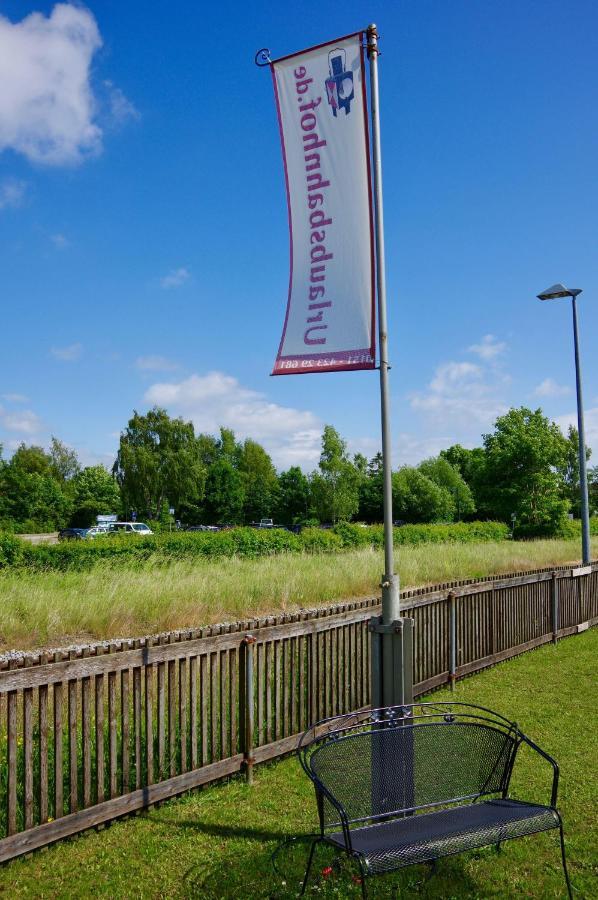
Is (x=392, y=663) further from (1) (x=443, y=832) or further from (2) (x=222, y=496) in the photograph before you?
(2) (x=222, y=496)

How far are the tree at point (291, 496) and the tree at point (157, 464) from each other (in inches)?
417

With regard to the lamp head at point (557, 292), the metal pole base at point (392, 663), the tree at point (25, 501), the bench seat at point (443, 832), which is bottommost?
the bench seat at point (443, 832)

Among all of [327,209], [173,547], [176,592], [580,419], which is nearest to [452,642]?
[176,592]

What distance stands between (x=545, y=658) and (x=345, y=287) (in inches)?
304

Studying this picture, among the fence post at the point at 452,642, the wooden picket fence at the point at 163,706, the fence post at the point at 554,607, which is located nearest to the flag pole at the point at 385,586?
the wooden picket fence at the point at 163,706

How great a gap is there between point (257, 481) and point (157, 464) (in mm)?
21755

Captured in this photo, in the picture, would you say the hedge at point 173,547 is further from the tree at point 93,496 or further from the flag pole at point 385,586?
the tree at point 93,496

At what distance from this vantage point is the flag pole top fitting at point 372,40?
17.4ft

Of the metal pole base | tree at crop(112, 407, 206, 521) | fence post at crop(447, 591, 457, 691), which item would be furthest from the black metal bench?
tree at crop(112, 407, 206, 521)

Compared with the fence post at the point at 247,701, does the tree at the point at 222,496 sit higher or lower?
higher

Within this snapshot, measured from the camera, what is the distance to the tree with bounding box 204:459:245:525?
7550 cm

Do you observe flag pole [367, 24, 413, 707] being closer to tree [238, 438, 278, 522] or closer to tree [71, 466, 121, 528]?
tree [71, 466, 121, 528]

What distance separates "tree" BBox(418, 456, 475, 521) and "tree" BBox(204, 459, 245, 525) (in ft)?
64.4

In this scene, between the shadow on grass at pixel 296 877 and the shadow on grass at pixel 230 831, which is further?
the shadow on grass at pixel 230 831
